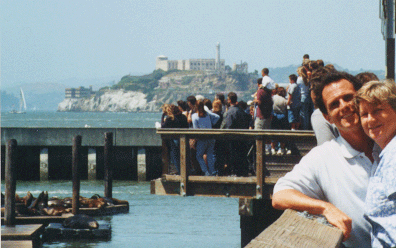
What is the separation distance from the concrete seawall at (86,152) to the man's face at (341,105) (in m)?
22.6

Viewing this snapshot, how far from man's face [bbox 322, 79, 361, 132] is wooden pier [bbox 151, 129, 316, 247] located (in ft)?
25.2

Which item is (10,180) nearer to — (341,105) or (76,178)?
(76,178)

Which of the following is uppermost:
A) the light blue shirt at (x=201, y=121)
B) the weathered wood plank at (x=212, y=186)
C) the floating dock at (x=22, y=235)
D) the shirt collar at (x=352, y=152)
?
the shirt collar at (x=352, y=152)

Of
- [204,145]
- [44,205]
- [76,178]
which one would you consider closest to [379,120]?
[204,145]

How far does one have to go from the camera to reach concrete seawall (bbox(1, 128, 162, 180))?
26.6 m

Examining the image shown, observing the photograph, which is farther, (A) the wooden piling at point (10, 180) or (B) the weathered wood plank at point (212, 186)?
(A) the wooden piling at point (10, 180)

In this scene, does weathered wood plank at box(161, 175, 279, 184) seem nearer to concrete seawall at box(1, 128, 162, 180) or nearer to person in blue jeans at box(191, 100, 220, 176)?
person in blue jeans at box(191, 100, 220, 176)

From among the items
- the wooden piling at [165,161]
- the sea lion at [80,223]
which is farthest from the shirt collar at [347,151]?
the sea lion at [80,223]

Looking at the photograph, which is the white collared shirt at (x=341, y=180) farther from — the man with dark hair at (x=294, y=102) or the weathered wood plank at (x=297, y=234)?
the man with dark hair at (x=294, y=102)

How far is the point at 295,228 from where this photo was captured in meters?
2.82

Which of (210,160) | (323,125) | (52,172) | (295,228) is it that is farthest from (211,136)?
(52,172)

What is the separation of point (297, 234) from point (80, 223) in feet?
51.2

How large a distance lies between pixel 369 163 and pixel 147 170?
2405 cm

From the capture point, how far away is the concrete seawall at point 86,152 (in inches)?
1048
